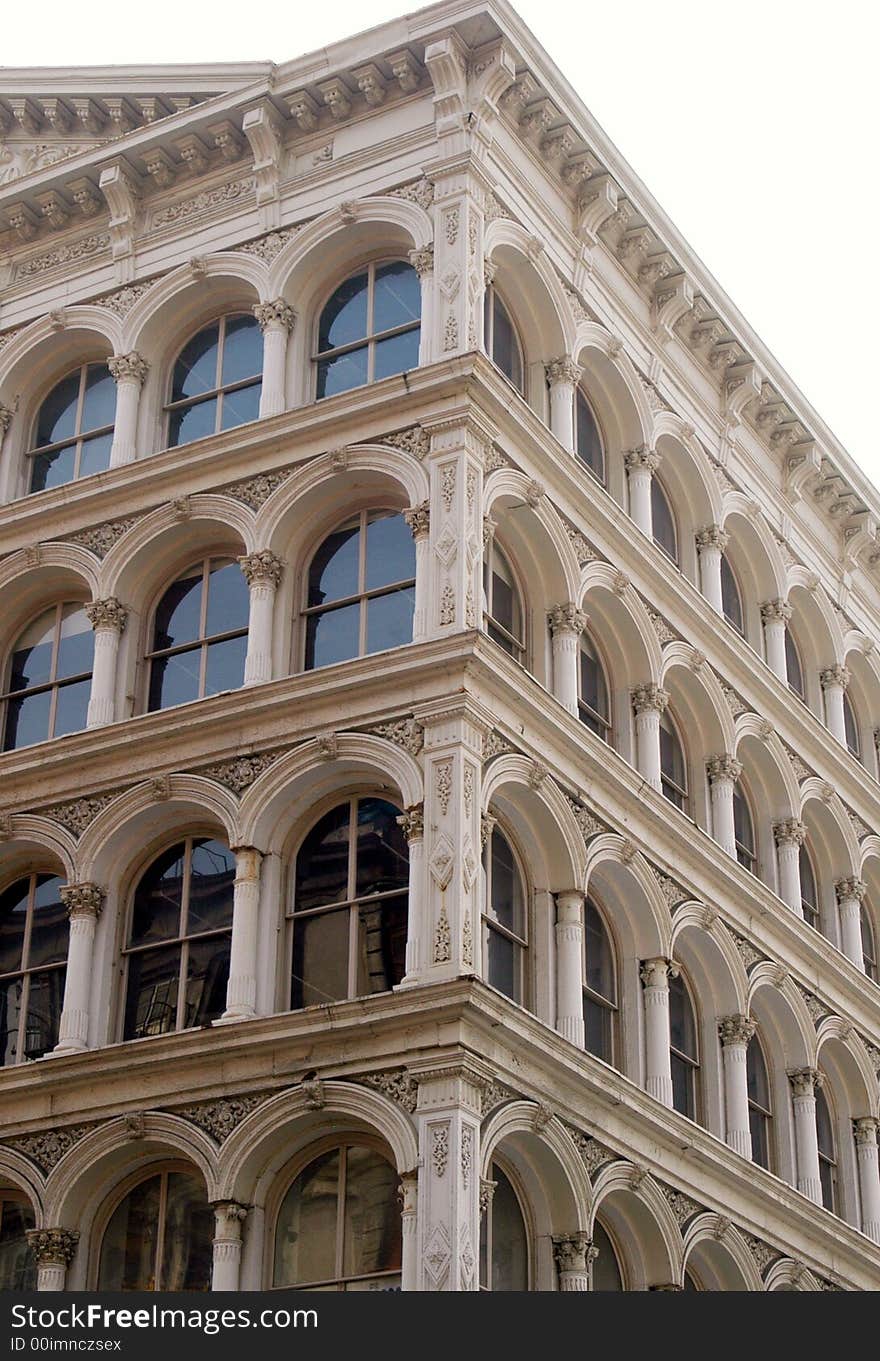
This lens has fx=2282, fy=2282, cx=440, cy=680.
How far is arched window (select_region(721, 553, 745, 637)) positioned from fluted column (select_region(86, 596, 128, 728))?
10059 mm

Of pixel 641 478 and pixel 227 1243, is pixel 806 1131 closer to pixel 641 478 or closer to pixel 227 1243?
pixel 641 478

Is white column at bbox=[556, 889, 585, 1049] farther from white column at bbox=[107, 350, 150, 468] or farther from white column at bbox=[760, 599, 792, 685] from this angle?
white column at bbox=[760, 599, 792, 685]

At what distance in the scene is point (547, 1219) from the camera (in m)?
24.3

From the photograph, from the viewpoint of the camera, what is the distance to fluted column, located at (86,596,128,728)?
2736cm

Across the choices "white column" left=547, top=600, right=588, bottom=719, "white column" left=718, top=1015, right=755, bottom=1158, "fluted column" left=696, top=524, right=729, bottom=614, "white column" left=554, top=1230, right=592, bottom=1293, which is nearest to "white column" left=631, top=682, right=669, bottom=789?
"white column" left=547, top=600, right=588, bottom=719

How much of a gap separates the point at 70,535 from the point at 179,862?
510cm

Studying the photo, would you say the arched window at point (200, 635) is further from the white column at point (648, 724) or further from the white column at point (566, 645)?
the white column at point (648, 724)

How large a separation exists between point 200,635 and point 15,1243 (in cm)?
752

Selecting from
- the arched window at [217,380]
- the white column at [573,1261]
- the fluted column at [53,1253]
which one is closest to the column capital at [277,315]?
the arched window at [217,380]

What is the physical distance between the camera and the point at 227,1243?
23.3m

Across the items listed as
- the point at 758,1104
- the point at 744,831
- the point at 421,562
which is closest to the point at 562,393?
the point at 421,562

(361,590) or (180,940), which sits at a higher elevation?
(361,590)

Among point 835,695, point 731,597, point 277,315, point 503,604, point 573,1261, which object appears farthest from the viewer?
point 835,695

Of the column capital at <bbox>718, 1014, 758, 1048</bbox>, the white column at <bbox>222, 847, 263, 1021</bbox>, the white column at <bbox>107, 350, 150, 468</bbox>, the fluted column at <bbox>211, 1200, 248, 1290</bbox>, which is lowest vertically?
the fluted column at <bbox>211, 1200, 248, 1290</bbox>
